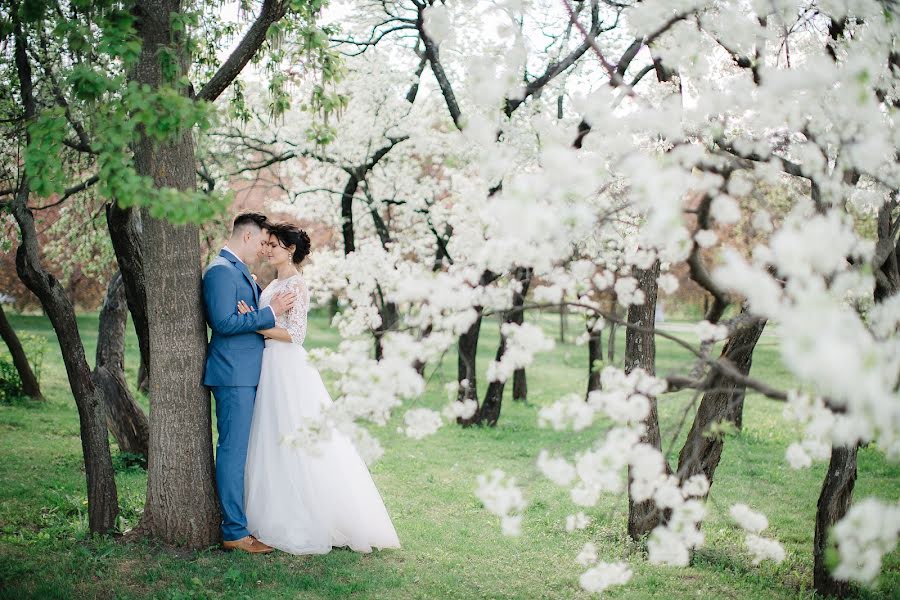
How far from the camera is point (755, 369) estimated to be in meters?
18.4

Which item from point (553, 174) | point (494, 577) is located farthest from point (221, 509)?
point (553, 174)

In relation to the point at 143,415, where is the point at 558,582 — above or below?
below

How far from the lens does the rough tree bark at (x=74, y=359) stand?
4246 millimetres

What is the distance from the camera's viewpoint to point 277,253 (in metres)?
4.86

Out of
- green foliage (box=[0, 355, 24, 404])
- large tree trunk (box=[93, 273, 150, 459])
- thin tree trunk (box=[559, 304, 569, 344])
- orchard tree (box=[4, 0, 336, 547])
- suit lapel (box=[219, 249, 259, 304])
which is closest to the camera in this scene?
thin tree trunk (box=[559, 304, 569, 344])

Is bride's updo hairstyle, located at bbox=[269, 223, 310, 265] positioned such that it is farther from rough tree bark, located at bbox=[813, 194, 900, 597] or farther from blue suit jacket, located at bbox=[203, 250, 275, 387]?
rough tree bark, located at bbox=[813, 194, 900, 597]

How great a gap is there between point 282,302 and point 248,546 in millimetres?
1488

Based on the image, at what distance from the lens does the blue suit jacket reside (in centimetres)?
426

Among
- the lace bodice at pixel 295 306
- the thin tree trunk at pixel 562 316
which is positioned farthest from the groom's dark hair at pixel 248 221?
the thin tree trunk at pixel 562 316

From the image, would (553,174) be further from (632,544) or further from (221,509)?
(632,544)

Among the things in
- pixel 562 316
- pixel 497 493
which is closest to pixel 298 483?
pixel 497 493

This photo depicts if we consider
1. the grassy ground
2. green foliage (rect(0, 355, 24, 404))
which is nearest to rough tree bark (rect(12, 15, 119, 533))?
the grassy ground

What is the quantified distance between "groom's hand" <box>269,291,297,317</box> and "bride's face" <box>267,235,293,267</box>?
31 centimetres

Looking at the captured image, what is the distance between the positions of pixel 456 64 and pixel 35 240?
7755 mm
